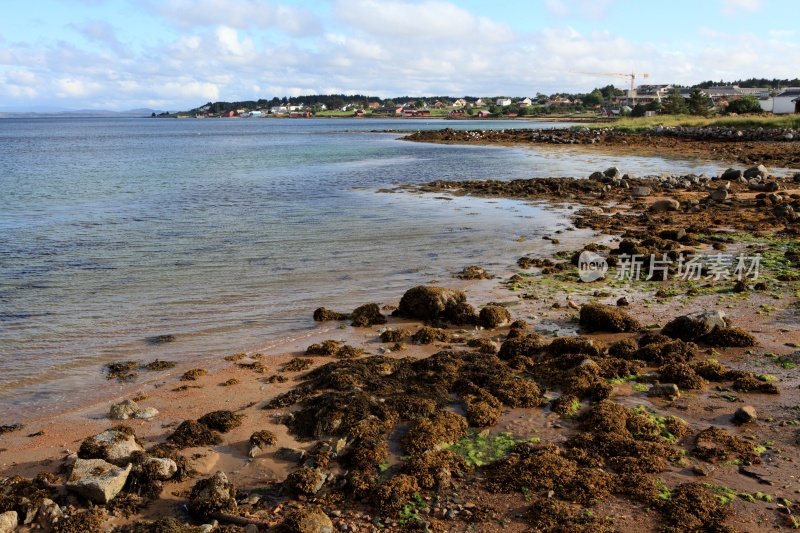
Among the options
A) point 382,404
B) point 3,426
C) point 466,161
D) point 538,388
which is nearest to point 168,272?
point 3,426

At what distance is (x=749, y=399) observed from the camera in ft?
30.6

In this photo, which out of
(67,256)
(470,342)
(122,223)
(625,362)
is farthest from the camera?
(122,223)

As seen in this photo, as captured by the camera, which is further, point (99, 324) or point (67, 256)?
point (67, 256)

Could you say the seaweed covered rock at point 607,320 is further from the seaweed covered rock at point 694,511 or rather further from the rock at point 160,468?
the rock at point 160,468

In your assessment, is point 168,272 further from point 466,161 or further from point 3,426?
point 466,161

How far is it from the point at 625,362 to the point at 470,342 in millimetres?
2898

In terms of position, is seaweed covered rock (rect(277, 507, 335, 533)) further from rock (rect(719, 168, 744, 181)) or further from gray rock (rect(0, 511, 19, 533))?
rock (rect(719, 168, 744, 181))

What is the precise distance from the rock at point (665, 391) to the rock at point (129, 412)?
25.2 ft

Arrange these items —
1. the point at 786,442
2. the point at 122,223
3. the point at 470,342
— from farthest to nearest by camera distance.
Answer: the point at 122,223, the point at 470,342, the point at 786,442

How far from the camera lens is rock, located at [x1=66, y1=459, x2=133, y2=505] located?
22.8 feet

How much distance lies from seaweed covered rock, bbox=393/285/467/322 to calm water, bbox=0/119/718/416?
1.73 metres

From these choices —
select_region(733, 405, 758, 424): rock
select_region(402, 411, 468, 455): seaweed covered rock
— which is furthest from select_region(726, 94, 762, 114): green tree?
select_region(402, 411, 468, 455): seaweed covered rock

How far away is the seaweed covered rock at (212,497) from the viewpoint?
6755 mm

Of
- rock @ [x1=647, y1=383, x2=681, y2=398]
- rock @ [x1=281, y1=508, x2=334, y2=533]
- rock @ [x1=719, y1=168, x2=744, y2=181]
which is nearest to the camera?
rock @ [x1=281, y1=508, x2=334, y2=533]
